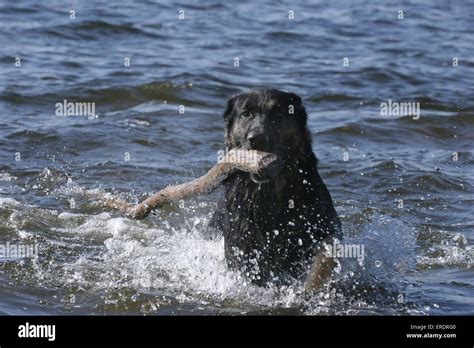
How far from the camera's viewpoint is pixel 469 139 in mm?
13086

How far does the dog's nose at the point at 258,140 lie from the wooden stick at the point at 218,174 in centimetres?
7

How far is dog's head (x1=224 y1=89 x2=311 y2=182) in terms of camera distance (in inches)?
299

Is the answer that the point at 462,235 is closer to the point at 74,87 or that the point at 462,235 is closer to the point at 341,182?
the point at 341,182

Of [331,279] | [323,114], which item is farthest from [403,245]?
[323,114]

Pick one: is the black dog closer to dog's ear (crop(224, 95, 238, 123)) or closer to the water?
dog's ear (crop(224, 95, 238, 123))

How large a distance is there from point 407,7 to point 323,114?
28.9ft

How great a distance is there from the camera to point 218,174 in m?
7.84

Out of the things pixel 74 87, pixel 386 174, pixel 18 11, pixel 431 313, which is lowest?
pixel 431 313
